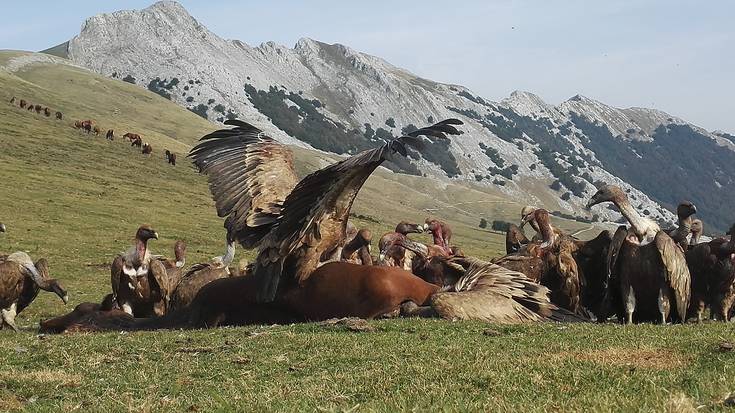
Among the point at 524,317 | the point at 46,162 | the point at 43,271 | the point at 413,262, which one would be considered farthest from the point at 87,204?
the point at 524,317

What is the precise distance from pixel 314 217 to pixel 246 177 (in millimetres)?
2632

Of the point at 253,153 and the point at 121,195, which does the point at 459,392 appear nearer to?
the point at 253,153

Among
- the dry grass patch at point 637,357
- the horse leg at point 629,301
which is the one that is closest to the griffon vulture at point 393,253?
the horse leg at point 629,301

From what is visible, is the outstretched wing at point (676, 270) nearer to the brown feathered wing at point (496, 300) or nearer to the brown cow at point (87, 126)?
the brown feathered wing at point (496, 300)

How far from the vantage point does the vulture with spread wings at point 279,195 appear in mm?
10305

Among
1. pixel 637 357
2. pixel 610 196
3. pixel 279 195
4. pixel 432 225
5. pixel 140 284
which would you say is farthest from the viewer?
pixel 432 225

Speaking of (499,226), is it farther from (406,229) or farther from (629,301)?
(629,301)

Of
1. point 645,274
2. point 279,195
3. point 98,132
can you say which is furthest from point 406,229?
point 98,132

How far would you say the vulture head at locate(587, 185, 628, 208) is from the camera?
1483cm

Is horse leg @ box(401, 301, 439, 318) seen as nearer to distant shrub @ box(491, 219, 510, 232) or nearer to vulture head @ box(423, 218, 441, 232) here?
vulture head @ box(423, 218, 441, 232)

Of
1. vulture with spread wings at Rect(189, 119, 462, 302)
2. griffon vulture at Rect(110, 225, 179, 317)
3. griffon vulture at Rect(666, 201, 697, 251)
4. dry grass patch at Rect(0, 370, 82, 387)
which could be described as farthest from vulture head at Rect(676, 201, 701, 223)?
dry grass patch at Rect(0, 370, 82, 387)

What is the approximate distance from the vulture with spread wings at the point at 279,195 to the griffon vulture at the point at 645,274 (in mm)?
4417

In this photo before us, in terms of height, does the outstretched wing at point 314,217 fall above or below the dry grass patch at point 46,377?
above

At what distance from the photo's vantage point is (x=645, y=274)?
43.5 feet
